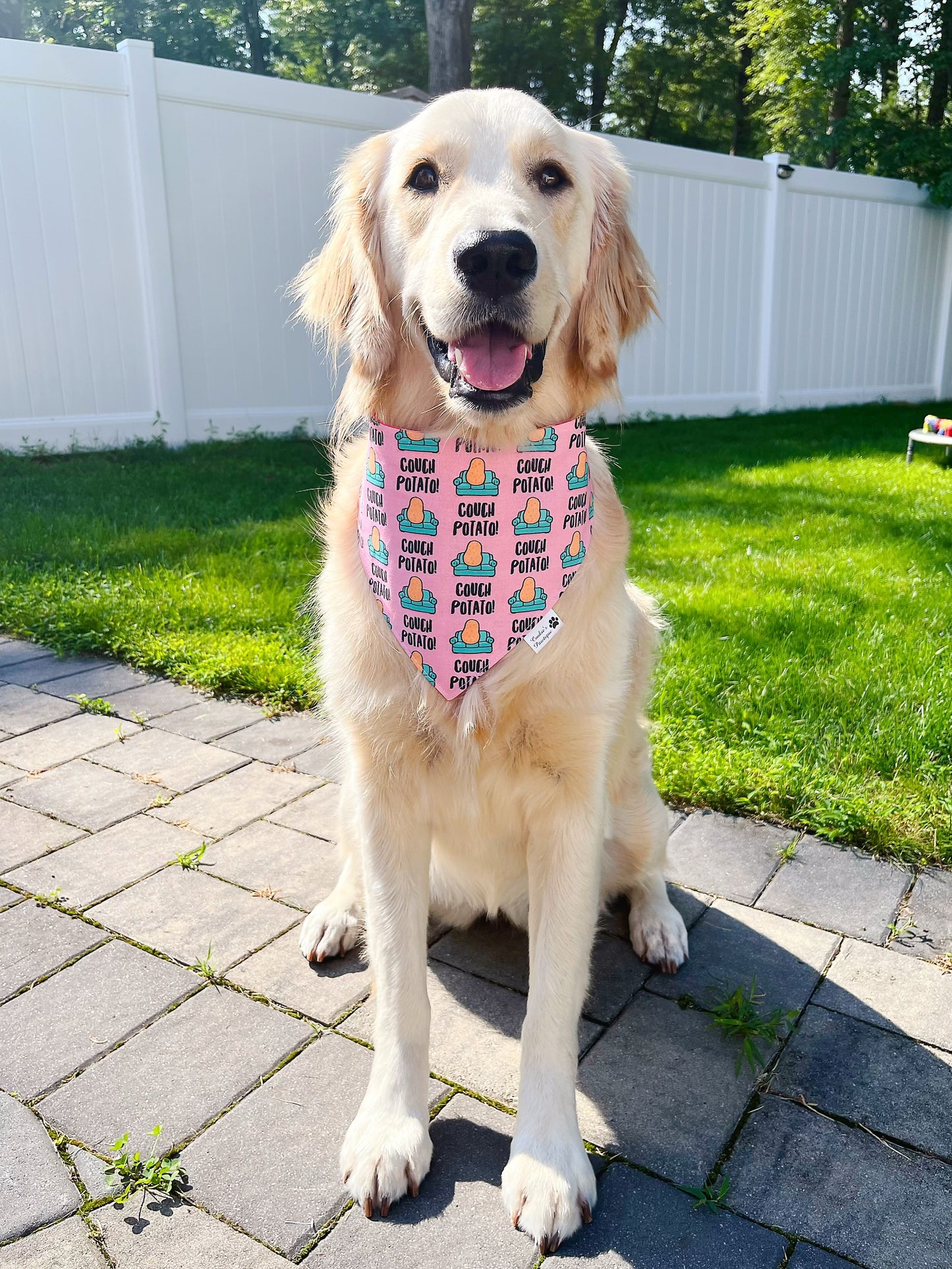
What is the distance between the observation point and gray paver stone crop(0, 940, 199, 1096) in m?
1.93

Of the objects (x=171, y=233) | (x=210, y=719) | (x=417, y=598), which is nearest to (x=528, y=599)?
(x=417, y=598)

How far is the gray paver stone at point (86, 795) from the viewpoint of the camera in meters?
2.88

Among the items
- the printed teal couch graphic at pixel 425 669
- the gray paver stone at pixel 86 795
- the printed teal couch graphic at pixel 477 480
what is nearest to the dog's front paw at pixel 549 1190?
the printed teal couch graphic at pixel 425 669

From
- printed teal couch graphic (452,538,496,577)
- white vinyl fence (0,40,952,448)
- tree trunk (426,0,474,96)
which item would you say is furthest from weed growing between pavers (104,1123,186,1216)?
tree trunk (426,0,474,96)

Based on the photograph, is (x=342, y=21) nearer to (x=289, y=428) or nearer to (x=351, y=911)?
(x=289, y=428)

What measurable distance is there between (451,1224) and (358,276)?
1859mm

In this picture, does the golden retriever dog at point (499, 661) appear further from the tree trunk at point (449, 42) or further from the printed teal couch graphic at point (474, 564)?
the tree trunk at point (449, 42)

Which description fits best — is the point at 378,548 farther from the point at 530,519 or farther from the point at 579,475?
the point at 579,475

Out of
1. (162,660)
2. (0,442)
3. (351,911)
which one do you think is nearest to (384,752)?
(351,911)

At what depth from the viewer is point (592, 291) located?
213 centimetres

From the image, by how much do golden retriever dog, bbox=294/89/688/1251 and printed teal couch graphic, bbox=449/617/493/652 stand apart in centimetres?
6

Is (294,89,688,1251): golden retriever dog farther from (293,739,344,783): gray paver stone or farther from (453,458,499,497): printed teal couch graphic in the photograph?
(293,739,344,783): gray paver stone

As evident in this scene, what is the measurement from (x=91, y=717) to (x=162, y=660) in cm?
49

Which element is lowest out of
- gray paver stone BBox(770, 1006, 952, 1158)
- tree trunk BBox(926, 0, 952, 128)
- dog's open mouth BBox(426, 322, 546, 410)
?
gray paver stone BBox(770, 1006, 952, 1158)
